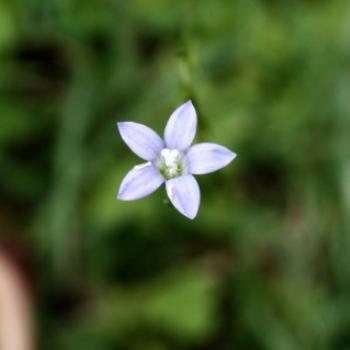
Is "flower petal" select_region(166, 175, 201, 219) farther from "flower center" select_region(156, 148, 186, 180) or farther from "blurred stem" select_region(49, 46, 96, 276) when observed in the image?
"blurred stem" select_region(49, 46, 96, 276)

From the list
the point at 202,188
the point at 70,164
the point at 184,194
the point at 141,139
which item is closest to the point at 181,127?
the point at 141,139

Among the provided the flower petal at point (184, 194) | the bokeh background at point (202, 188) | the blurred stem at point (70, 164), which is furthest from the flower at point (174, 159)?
the blurred stem at point (70, 164)

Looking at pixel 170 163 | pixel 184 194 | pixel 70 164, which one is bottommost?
pixel 184 194

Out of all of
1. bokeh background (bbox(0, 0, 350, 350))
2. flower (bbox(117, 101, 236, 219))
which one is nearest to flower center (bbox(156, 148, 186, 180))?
flower (bbox(117, 101, 236, 219))

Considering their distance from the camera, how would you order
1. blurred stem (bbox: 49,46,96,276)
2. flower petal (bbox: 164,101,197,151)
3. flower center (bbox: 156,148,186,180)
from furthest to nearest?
blurred stem (bbox: 49,46,96,276)
flower center (bbox: 156,148,186,180)
flower petal (bbox: 164,101,197,151)

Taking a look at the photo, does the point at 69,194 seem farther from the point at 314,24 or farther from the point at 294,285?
the point at 314,24

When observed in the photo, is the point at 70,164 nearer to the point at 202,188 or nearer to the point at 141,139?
the point at 202,188
